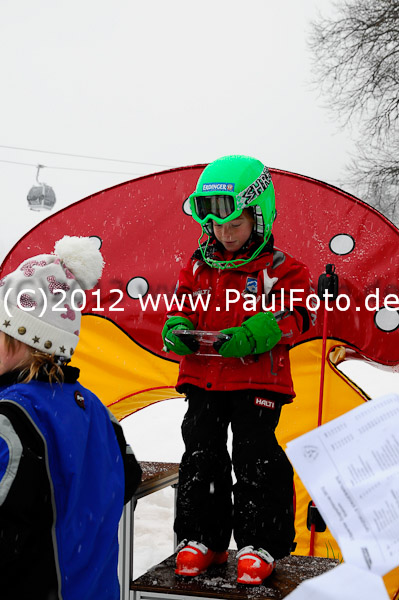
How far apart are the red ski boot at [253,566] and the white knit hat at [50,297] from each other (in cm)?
83

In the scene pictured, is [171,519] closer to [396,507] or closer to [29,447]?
[29,447]

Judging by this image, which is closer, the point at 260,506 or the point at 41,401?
the point at 41,401

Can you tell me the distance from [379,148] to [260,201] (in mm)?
6488

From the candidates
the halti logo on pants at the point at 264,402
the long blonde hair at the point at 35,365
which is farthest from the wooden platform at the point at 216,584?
the long blonde hair at the point at 35,365

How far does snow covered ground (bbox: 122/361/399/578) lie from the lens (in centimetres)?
358

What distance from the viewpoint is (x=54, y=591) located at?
1312 millimetres

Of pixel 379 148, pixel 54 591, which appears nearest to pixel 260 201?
pixel 54 591

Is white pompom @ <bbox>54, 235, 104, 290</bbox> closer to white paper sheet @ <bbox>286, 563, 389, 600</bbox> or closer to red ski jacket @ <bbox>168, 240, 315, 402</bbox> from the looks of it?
red ski jacket @ <bbox>168, 240, 315, 402</bbox>

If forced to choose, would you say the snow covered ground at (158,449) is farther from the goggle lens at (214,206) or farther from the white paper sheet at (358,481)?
the white paper sheet at (358,481)

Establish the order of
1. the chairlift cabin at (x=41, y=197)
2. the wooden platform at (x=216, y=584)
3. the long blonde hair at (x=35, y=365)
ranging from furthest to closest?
the chairlift cabin at (x=41, y=197) < the wooden platform at (x=216, y=584) < the long blonde hair at (x=35, y=365)

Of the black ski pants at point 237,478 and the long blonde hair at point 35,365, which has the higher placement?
the long blonde hair at point 35,365

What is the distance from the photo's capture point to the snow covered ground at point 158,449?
3580 mm

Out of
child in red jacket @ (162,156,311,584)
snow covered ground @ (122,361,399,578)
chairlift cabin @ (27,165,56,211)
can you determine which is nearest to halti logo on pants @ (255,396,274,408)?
child in red jacket @ (162,156,311,584)

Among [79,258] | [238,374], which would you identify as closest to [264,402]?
[238,374]
